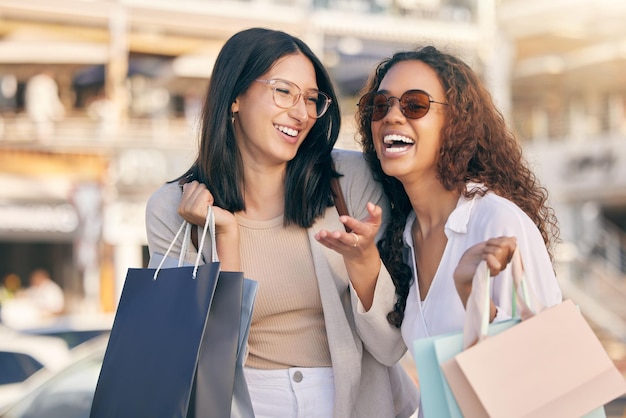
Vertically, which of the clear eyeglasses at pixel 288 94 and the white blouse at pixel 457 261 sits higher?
the clear eyeglasses at pixel 288 94

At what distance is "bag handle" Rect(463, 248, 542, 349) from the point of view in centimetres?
205

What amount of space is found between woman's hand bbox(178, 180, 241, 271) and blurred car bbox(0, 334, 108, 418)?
2.10 metres

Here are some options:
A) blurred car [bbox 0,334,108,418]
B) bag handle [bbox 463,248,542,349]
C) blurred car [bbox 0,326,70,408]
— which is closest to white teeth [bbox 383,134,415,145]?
bag handle [bbox 463,248,542,349]

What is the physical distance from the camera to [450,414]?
6.84 feet

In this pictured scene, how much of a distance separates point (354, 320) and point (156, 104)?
19959mm

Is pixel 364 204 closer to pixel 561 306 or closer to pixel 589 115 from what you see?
pixel 561 306

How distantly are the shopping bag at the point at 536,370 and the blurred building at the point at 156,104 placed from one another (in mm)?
14884

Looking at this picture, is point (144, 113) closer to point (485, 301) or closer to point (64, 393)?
point (64, 393)

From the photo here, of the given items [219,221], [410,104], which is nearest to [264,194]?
[219,221]

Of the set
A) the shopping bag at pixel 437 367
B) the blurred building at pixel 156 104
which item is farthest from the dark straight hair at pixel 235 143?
the blurred building at pixel 156 104

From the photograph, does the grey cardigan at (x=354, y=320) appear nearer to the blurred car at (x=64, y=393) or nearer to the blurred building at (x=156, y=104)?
the blurred car at (x=64, y=393)

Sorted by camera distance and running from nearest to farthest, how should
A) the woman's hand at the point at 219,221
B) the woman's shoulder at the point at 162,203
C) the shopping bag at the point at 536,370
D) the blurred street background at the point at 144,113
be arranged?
1. the shopping bag at the point at 536,370
2. the woman's hand at the point at 219,221
3. the woman's shoulder at the point at 162,203
4. the blurred street background at the point at 144,113

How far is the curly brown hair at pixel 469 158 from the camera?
2.58 metres

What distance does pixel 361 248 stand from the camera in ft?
8.04
